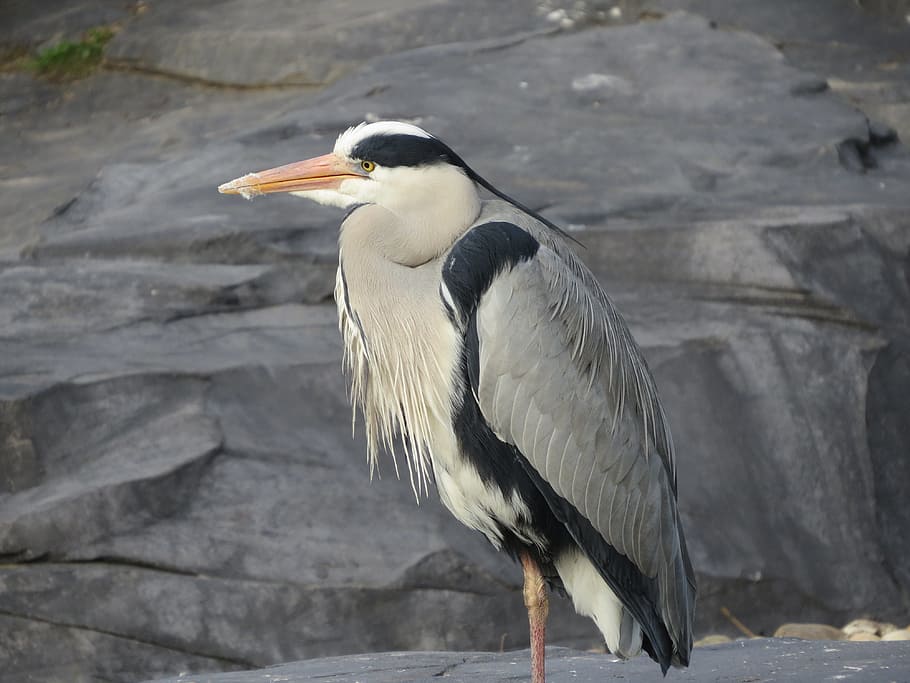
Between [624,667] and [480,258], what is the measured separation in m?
1.20

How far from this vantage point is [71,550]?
427cm

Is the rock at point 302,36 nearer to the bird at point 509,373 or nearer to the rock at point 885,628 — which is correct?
the rock at point 885,628

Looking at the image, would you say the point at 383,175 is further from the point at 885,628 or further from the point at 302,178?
the point at 885,628

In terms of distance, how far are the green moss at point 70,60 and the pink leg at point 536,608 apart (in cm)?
749

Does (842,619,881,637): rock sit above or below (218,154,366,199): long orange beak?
below

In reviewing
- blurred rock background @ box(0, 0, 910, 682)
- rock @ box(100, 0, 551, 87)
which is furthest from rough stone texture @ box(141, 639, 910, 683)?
rock @ box(100, 0, 551, 87)

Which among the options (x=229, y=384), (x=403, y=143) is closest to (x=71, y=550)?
(x=229, y=384)

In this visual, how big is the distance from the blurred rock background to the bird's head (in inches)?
57.8

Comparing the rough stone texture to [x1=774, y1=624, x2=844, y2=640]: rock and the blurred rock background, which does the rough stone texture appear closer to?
the blurred rock background

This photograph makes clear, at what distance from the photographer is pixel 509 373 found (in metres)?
3.06

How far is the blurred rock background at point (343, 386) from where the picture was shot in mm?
4305

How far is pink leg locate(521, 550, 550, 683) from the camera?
10.1 ft

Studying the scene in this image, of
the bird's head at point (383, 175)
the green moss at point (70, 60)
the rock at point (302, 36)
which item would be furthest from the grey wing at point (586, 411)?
the green moss at point (70, 60)

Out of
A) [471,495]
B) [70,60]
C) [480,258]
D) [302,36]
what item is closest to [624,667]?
[471,495]
